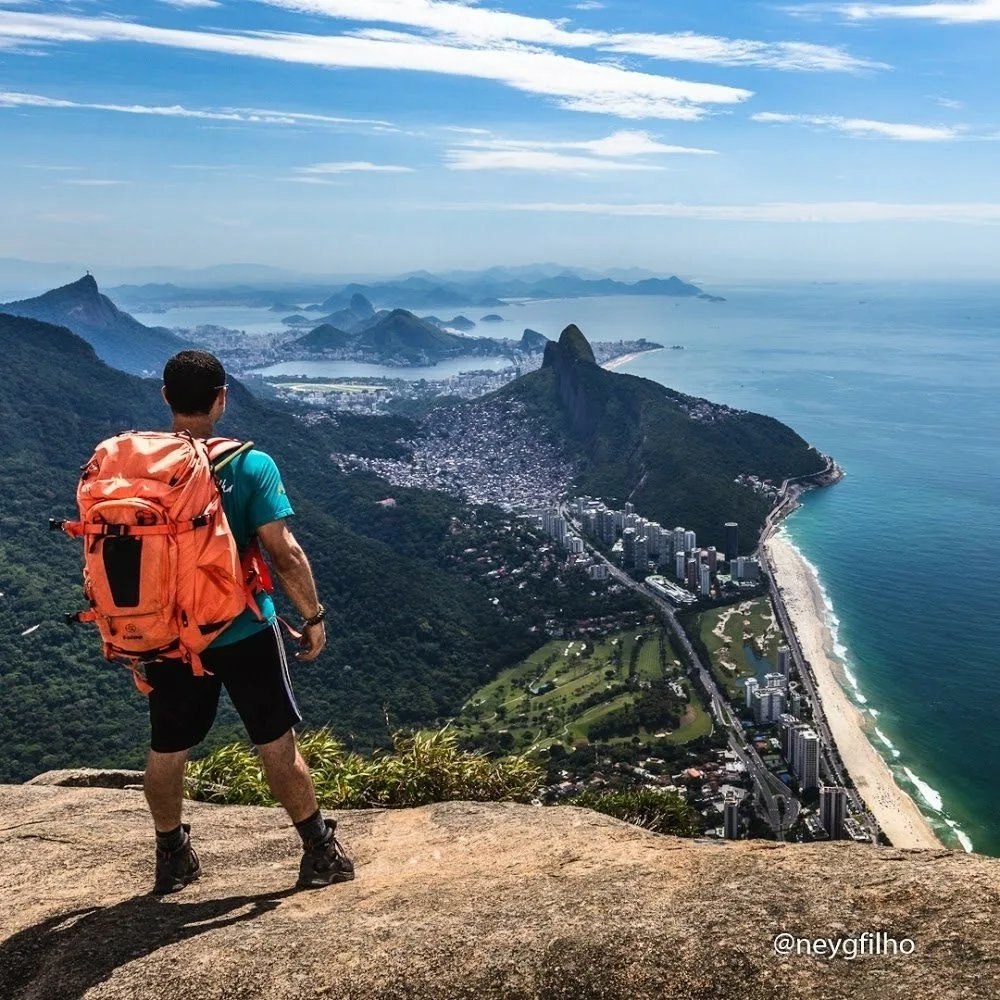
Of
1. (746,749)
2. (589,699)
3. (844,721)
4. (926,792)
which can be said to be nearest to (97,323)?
(589,699)

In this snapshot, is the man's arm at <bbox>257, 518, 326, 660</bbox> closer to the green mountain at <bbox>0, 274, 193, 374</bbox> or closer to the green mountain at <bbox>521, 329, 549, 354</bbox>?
the green mountain at <bbox>0, 274, 193, 374</bbox>

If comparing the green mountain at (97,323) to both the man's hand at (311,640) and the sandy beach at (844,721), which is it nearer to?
the sandy beach at (844,721)

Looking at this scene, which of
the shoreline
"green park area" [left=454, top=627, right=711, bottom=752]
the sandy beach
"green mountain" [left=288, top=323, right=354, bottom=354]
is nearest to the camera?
the sandy beach

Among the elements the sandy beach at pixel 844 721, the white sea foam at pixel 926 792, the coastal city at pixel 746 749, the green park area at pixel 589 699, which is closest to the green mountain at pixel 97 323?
the coastal city at pixel 746 749

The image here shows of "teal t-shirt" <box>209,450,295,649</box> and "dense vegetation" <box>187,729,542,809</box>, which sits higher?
"teal t-shirt" <box>209,450,295,649</box>

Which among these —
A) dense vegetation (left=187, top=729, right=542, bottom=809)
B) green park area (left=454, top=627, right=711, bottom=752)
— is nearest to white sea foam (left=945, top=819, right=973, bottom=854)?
green park area (left=454, top=627, right=711, bottom=752)

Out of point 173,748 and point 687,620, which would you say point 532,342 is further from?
point 173,748
